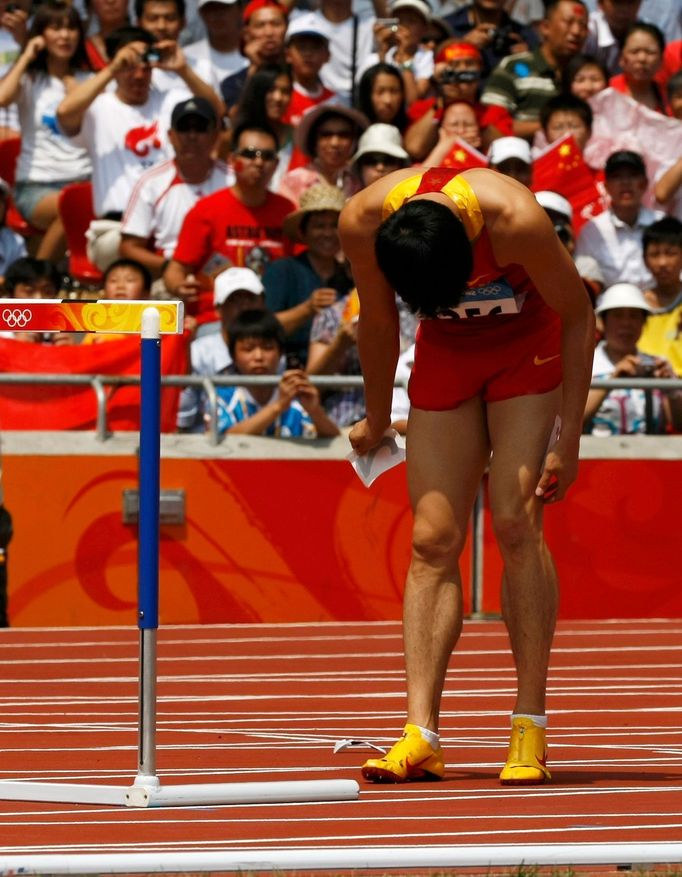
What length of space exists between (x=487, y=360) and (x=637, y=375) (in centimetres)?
578

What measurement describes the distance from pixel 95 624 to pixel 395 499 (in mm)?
1937

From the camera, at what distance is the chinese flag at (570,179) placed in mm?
13398

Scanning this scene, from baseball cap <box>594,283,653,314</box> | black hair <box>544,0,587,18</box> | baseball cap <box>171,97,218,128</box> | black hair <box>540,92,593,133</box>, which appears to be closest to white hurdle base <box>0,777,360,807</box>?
baseball cap <box>594,283,653,314</box>

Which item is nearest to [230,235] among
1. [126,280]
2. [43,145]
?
[126,280]

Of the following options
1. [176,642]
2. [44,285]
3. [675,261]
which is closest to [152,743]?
[176,642]

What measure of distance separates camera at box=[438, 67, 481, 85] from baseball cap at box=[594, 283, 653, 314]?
8.73 feet

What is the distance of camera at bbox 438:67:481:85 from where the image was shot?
13805mm

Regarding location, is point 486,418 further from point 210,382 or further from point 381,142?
point 381,142

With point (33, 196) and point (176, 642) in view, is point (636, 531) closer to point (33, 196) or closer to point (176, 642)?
point (176, 642)

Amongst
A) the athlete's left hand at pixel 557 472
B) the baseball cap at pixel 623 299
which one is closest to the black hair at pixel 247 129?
the baseball cap at pixel 623 299

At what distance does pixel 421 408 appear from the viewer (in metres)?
6.18

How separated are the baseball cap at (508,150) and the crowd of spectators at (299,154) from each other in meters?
0.01

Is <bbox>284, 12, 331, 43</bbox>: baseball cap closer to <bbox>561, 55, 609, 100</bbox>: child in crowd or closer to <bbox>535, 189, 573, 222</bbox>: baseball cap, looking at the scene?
<bbox>561, 55, 609, 100</bbox>: child in crowd

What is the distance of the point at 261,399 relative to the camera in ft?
37.9
